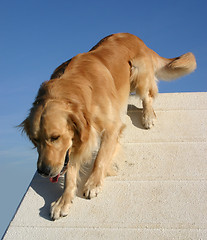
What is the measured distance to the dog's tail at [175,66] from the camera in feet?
15.8

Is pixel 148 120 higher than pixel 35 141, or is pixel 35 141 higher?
pixel 35 141

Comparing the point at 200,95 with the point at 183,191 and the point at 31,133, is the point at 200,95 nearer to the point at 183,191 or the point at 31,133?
the point at 183,191

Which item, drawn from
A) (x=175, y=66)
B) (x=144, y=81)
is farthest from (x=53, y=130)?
(x=175, y=66)

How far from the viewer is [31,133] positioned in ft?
9.14

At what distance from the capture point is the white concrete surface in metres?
2.62

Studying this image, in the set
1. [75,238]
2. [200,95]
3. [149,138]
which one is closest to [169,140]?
[149,138]

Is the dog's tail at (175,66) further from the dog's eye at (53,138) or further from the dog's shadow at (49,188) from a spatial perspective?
the dog's eye at (53,138)

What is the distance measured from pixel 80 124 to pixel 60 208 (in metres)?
0.71

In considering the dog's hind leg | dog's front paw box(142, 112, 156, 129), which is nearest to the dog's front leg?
dog's front paw box(142, 112, 156, 129)

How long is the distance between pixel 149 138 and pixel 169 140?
0.72 ft

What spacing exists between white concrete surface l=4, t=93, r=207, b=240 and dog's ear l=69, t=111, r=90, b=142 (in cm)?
51

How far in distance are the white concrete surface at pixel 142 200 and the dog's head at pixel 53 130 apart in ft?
1.25

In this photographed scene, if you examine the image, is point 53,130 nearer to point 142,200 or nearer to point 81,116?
point 81,116

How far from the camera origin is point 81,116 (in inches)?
115
